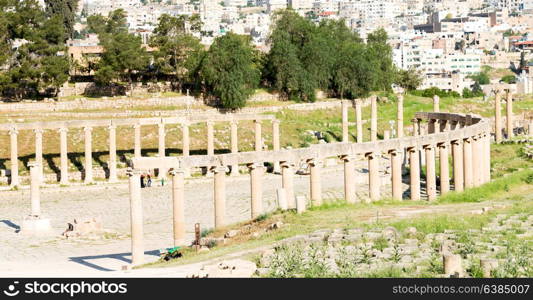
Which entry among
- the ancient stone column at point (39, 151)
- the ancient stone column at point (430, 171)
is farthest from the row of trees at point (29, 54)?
the ancient stone column at point (430, 171)

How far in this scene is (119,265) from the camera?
3941cm

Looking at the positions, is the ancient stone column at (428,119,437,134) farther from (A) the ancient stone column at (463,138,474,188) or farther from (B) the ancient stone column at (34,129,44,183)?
(B) the ancient stone column at (34,129,44,183)

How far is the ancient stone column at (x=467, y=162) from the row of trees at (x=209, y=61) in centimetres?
3618

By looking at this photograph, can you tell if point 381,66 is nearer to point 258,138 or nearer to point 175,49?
point 175,49

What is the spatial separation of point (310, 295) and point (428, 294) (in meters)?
2.58

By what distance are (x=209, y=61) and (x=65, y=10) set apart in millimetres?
31910

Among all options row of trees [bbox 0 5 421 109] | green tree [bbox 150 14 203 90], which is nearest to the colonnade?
row of trees [bbox 0 5 421 109]

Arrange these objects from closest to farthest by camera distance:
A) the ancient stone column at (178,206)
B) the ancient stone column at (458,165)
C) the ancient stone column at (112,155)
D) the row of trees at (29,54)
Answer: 1. the ancient stone column at (178,206)
2. the ancient stone column at (458,165)
3. the ancient stone column at (112,155)
4. the row of trees at (29,54)

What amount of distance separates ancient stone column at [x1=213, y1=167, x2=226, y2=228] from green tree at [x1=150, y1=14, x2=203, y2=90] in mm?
52726

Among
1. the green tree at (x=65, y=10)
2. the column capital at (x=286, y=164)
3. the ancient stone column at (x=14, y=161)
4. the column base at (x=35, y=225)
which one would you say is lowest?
the column base at (x=35, y=225)

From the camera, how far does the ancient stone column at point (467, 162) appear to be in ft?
190

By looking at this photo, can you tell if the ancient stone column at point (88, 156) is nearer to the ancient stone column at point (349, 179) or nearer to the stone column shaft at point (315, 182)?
the ancient stone column at point (349, 179)

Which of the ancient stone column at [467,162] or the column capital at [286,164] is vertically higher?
the column capital at [286,164]

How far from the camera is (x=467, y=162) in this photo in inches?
2286
